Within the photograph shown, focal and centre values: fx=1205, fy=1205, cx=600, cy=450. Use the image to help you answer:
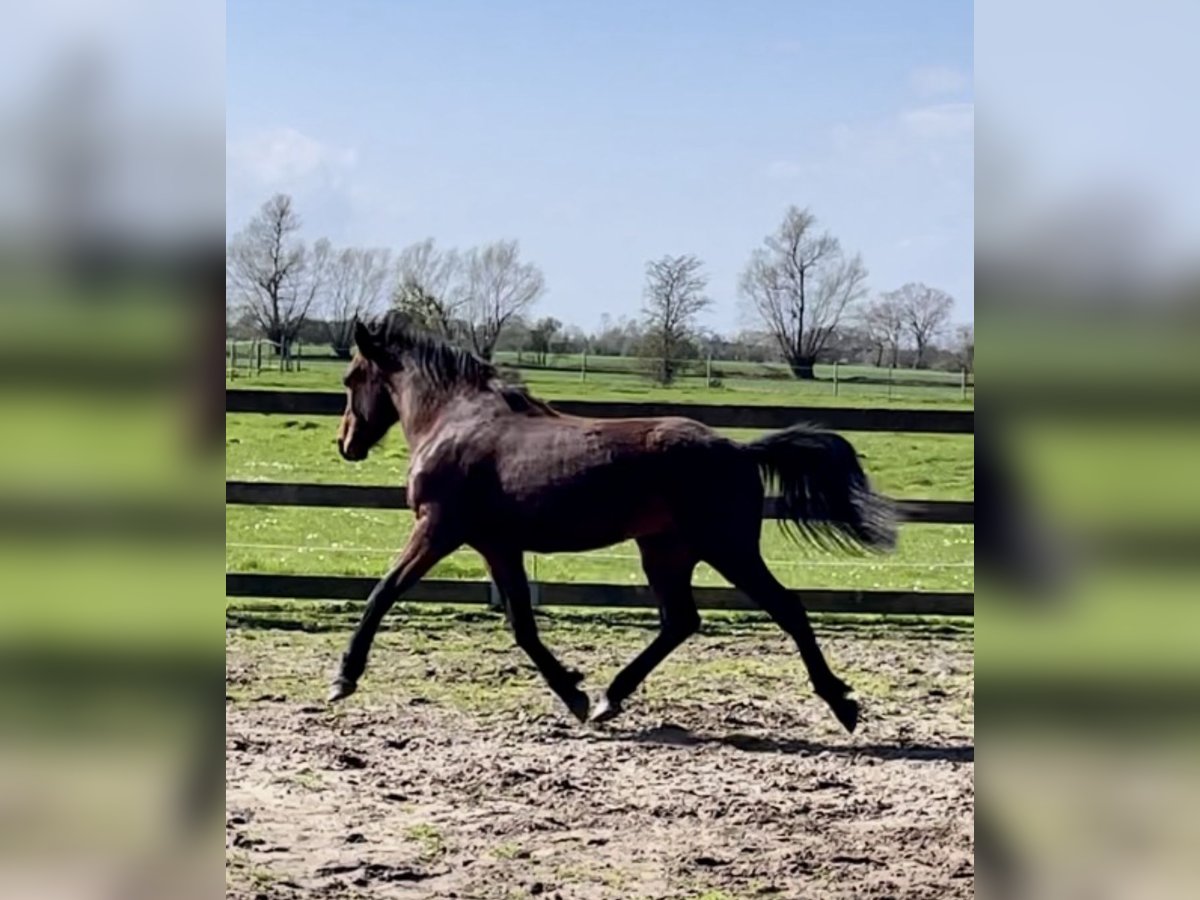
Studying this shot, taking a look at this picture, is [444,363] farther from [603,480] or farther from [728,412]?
[728,412]

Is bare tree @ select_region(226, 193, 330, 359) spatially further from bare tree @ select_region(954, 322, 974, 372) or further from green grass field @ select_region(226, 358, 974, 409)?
bare tree @ select_region(954, 322, 974, 372)

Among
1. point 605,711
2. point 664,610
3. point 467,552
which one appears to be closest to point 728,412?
point 664,610

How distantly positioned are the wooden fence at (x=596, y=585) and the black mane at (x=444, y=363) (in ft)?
3.96

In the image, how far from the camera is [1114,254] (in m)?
0.69

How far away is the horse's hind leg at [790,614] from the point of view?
441cm

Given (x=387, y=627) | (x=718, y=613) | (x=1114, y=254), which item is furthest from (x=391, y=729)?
(x=1114, y=254)

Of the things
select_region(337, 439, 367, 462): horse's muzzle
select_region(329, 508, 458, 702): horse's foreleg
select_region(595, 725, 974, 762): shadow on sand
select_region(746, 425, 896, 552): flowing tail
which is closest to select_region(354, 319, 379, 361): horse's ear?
select_region(337, 439, 367, 462): horse's muzzle

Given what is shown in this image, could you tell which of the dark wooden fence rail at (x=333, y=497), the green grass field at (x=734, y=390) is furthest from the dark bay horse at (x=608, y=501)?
the green grass field at (x=734, y=390)

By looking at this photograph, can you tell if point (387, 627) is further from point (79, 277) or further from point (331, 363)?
point (79, 277)

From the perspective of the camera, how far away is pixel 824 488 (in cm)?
455

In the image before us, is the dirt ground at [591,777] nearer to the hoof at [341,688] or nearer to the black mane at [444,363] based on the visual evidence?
the hoof at [341,688]

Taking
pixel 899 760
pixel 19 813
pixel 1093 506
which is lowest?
pixel 899 760

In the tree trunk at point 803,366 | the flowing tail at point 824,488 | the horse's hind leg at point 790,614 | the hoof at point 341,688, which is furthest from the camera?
the tree trunk at point 803,366

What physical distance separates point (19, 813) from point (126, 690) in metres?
0.10
